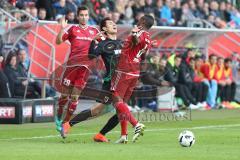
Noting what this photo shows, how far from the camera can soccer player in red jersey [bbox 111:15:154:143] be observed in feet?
50.9

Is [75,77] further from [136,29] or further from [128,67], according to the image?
[136,29]

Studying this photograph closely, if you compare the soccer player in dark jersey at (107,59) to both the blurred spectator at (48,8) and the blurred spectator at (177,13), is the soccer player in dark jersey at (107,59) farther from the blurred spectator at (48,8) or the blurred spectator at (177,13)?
the blurred spectator at (177,13)

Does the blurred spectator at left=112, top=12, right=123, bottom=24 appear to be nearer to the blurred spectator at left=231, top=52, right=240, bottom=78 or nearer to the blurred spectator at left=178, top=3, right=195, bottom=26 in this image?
the blurred spectator at left=178, top=3, right=195, bottom=26

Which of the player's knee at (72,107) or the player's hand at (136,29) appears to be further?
the player's knee at (72,107)

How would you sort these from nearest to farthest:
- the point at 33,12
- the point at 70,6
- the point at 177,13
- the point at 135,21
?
the point at 33,12 < the point at 70,6 < the point at 135,21 < the point at 177,13

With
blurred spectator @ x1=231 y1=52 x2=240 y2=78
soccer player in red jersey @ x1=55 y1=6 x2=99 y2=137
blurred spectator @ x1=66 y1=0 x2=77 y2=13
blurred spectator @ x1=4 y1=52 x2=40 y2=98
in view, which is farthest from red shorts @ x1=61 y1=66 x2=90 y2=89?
blurred spectator @ x1=231 y1=52 x2=240 y2=78

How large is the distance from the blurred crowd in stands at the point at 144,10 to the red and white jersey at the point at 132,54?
11044mm

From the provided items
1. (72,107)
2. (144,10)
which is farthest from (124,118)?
(144,10)

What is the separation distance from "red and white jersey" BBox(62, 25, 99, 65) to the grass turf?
60.6 inches

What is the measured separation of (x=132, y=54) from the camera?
1571cm

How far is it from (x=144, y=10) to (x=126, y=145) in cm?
1697

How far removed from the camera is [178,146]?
14.8 m

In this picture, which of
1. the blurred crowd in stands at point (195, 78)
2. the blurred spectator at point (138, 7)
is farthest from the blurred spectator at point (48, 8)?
the blurred spectator at point (138, 7)

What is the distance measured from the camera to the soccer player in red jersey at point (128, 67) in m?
15.5
